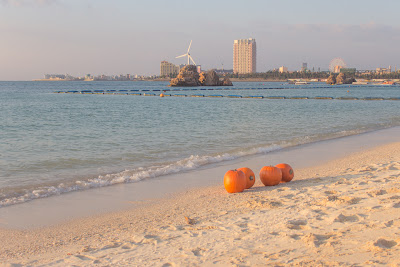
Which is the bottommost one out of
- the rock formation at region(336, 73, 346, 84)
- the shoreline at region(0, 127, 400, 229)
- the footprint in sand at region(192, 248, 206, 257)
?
the shoreline at region(0, 127, 400, 229)

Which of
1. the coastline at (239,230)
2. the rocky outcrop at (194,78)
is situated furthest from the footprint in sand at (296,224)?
the rocky outcrop at (194,78)

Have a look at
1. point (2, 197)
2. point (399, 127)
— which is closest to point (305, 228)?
point (2, 197)

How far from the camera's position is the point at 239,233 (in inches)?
206

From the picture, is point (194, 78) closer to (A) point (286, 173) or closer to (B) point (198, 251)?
(A) point (286, 173)

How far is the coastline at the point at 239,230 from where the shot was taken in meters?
4.49

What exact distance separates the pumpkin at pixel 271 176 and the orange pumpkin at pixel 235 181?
692 mm

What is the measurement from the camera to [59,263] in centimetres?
452

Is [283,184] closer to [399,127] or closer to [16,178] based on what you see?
[16,178]

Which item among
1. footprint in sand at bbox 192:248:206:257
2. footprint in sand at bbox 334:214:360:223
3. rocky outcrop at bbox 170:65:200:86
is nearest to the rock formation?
rocky outcrop at bbox 170:65:200:86

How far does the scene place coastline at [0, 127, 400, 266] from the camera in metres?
4.49

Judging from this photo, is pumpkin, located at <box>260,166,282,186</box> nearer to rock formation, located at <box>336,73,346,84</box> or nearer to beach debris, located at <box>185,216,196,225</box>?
beach debris, located at <box>185,216,196,225</box>

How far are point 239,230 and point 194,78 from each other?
130 meters

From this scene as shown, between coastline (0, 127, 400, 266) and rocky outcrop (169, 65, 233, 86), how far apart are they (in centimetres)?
12470

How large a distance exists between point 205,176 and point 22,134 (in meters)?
12.0
